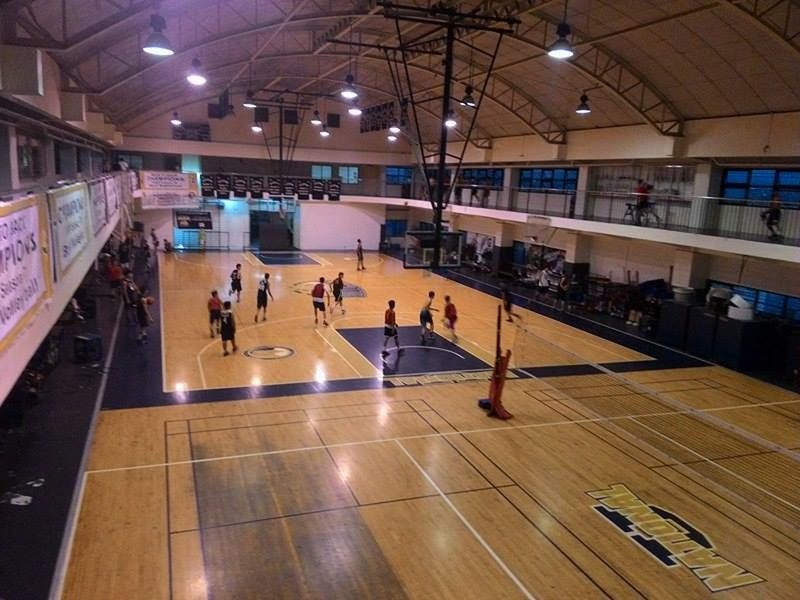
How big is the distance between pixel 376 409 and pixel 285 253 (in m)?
27.8

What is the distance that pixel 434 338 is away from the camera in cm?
1919

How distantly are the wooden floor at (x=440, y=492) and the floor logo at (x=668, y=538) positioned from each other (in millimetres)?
33

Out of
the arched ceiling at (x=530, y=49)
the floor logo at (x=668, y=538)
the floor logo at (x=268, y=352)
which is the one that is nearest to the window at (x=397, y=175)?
the arched ceiling at (x=530, y=49)

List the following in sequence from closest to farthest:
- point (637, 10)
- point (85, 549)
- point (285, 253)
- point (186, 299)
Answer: point (85, 549), point (637, 10), point (186, 299), point (285, 253)

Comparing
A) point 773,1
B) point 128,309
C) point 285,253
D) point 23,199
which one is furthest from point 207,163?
point 23,199

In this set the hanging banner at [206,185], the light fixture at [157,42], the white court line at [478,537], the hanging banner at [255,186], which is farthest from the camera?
the hanging banner at [255,186]

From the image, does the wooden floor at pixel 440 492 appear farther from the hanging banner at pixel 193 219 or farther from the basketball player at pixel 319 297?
the hanging banner at pixel 193 219

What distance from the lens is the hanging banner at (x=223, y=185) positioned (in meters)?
34.6

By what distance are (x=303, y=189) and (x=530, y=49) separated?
18.3m

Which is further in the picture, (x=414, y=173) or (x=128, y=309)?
(x=414, y=173)

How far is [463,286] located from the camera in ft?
100

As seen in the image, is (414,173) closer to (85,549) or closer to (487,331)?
(487,331)

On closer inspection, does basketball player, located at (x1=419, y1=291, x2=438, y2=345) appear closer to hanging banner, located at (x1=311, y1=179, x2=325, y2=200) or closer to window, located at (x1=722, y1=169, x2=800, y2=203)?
window, located at (x1=722, y1=169, x2=800, y2=203)

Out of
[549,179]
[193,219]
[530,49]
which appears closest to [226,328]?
[530,49]
